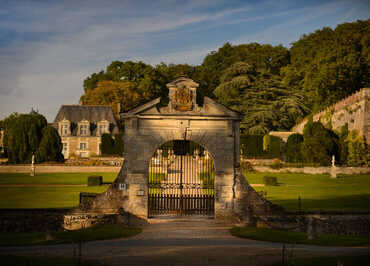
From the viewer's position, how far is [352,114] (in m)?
47.2

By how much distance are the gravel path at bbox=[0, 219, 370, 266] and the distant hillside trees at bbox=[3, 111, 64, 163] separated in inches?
1365

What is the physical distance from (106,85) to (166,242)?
196 ft

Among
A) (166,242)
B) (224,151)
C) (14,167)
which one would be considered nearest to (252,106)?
(14,167)

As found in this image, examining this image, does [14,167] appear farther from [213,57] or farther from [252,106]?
[213,57]

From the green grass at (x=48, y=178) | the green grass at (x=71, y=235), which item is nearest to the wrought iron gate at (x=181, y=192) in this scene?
the green grass at (x=71, y=235)

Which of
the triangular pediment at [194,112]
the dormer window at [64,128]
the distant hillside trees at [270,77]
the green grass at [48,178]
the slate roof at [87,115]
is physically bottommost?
the green grass at [48,178]

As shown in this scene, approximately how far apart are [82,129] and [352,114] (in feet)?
117

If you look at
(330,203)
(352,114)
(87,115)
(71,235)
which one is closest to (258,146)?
(352,114)

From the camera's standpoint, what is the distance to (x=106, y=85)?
2827 inches

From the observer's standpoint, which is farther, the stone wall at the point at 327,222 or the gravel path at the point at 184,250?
the stone wall at the point at 327,222

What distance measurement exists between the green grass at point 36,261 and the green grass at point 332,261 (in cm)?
494

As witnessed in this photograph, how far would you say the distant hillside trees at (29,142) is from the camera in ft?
158

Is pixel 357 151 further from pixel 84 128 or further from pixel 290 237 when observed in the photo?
pixel 84 128

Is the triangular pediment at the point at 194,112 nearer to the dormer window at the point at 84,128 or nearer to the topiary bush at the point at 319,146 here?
the topiary bush at the point at 319,146
